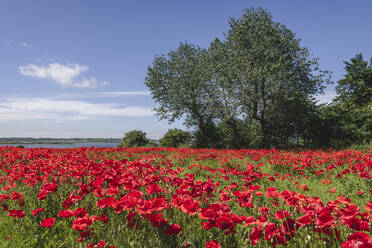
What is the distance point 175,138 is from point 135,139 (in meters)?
5.72

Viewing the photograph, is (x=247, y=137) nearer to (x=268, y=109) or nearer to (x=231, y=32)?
(x=268, y=109)

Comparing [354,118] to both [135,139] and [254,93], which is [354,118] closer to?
[254,93]

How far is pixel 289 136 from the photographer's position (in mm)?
24250

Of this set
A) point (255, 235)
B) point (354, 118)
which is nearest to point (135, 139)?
point (354, 118)

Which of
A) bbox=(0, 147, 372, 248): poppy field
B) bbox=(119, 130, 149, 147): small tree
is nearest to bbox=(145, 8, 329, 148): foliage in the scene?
bbox=(119, 130, 149, 147): small tree

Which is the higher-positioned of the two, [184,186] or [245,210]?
[184,186]

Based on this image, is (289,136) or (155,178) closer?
(155,178)

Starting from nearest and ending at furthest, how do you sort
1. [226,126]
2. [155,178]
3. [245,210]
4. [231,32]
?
[155,178], [245,210], [231,32], [226,126]

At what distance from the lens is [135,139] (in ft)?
101

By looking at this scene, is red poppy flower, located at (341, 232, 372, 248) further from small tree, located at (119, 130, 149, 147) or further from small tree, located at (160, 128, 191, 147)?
small tree, located at (119, 130, 149, 147)

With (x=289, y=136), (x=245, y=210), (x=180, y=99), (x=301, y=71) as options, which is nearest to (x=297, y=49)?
(x=301, y=71)

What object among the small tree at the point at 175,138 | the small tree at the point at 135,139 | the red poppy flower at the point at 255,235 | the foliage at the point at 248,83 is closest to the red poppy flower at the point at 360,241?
the red poppy flower at the point at 255,235

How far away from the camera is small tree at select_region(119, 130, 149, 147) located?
101ft

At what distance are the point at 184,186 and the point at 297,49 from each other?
2112 cm
